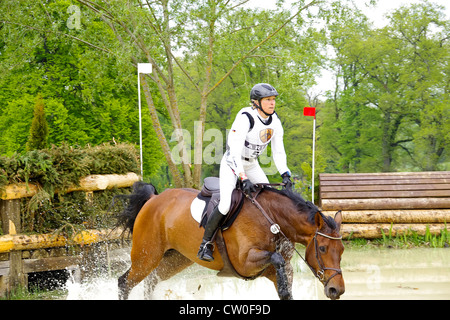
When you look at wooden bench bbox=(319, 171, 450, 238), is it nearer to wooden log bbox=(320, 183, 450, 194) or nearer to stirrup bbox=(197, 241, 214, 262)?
wooden log bbox=(320, 183, 450, 194)

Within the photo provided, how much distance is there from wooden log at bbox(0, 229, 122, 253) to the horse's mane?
258 centimetres

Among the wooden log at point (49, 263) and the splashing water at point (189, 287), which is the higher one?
the wooden log at point (49, 263)

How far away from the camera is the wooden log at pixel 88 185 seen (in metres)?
6.14

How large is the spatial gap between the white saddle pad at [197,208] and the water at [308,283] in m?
1.25

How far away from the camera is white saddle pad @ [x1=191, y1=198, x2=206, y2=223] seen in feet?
15.4

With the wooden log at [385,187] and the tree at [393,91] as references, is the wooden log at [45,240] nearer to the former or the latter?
the wooden log at [385,187]

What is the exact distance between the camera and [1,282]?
609cm

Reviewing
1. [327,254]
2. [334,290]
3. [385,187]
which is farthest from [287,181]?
[385,187]

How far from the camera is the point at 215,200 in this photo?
15.0 ft

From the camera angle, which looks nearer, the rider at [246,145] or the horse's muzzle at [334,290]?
the horse's muzzle at [334,290]

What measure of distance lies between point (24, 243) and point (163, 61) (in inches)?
485

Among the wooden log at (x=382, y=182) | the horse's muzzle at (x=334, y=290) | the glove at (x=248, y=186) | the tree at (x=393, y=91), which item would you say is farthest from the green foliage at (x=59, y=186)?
the tree at (x=393, y=91)

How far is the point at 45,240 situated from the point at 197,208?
107 inches

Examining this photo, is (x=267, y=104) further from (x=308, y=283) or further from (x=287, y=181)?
(x=308, y=283)
